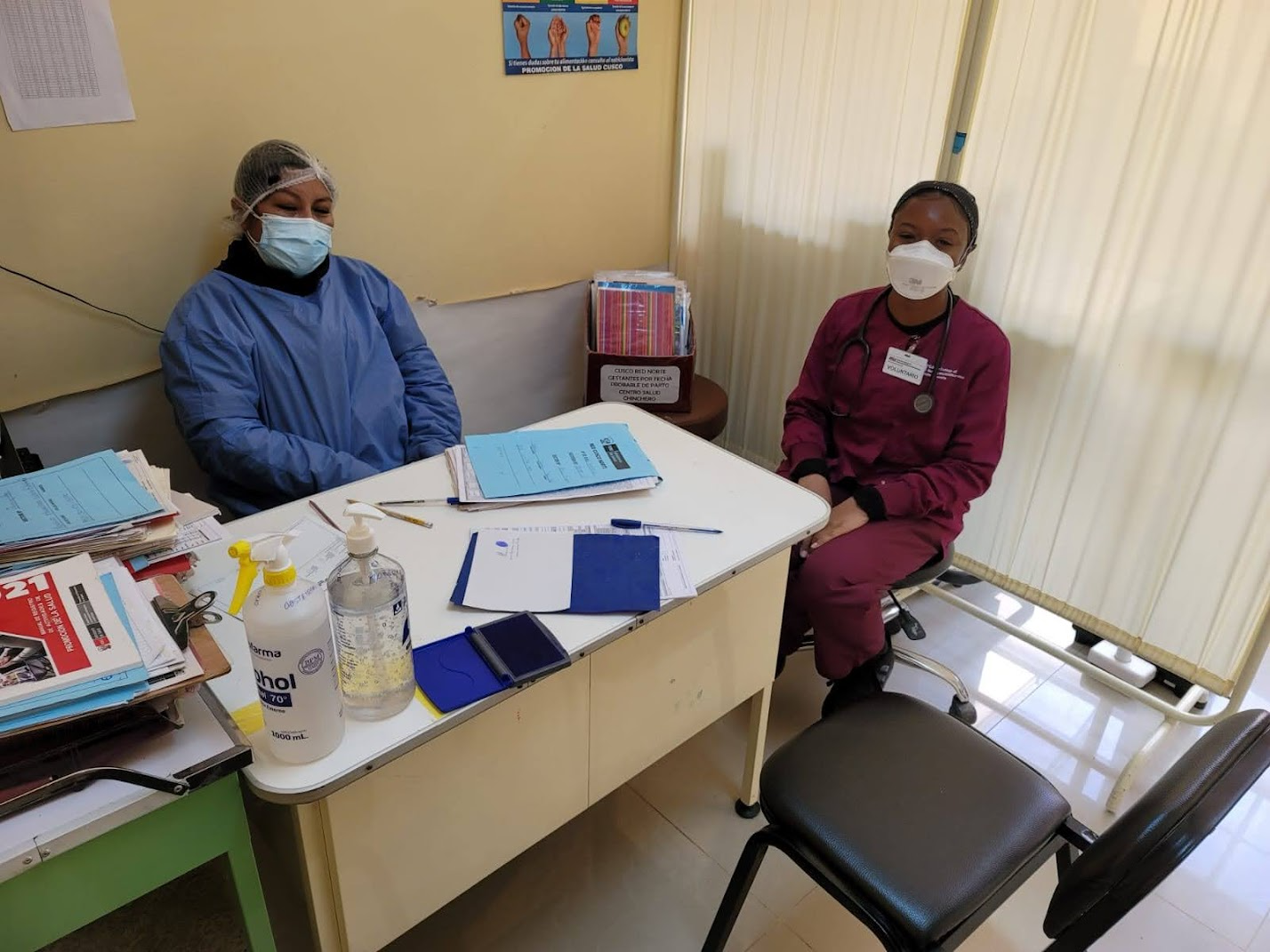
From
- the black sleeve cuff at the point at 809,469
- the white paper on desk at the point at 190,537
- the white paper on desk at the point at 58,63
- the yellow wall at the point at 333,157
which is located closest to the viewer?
the white paper on desk at the point at 190,537

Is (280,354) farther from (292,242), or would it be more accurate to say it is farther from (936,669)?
(936,669)

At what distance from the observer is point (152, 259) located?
6.44 ft

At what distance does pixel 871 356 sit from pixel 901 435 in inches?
7.7

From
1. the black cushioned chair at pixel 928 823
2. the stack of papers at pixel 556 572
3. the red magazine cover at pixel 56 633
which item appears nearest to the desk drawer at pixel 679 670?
the stack of papers at pixel 556 572

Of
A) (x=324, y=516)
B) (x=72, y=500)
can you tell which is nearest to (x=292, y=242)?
(x=324, y=516)

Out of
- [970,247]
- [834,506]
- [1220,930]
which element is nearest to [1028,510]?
[834,506]

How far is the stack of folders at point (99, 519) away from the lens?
3.88ft

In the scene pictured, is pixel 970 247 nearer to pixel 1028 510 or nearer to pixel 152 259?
pixel 1028 510

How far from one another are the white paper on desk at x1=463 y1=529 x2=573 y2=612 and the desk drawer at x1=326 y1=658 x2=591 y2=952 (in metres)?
0.12

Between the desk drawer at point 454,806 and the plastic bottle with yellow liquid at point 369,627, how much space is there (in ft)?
0.39

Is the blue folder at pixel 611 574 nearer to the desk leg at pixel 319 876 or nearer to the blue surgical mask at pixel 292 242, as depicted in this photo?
the desk leg at pixel 319 876

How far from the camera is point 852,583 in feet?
6.35

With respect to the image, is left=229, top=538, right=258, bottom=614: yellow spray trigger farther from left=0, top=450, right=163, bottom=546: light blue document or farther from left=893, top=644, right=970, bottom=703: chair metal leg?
left=893, top=644, right=970, bottom=703: chair metal leg

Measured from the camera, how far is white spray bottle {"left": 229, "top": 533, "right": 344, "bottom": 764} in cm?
90
